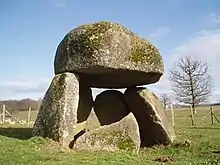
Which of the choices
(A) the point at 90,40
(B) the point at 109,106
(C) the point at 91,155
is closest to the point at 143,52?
(A) the point at 90,40

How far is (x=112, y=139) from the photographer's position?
49.7ft

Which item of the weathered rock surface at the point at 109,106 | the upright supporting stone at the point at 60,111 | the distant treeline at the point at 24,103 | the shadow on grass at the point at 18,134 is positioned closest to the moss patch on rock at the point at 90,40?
the upright supporting stone at the point at 60,111

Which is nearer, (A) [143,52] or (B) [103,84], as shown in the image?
(A) [143,52]

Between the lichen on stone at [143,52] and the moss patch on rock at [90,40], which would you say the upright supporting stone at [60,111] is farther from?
the lichen on stone at [143,52]

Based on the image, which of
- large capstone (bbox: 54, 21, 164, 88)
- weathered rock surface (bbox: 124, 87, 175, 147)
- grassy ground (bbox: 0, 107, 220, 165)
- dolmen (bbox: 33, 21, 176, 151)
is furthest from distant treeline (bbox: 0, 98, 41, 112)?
grassy ground (bbox: 0, 107, 220, 165)

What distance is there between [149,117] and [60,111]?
531 cm

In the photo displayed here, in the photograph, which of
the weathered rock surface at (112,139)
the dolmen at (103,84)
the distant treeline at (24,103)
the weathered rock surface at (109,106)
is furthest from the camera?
the distant treeline at (24,103)

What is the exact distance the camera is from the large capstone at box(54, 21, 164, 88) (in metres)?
16.3

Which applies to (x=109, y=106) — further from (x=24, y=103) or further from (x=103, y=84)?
(x=24, y=103)

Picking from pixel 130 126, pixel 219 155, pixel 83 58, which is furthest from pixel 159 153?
pixel 83 58

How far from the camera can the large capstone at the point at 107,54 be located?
1627 centimetres

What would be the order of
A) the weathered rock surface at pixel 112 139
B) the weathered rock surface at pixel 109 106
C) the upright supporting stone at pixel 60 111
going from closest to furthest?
the weathered rock surface at pixel 112 139
the upright supporting stone at pixel 60 111
the weathered rock surface at pixel 109 106

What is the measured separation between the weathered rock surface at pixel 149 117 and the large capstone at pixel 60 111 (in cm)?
412

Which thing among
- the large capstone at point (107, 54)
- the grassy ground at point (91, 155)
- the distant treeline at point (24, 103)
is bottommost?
the grassy ground at point (91, 155)
